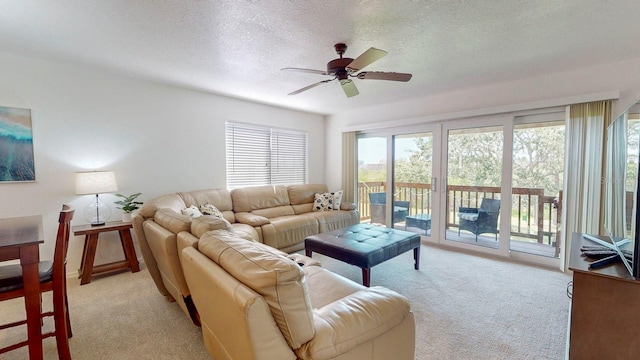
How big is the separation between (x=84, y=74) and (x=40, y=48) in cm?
54

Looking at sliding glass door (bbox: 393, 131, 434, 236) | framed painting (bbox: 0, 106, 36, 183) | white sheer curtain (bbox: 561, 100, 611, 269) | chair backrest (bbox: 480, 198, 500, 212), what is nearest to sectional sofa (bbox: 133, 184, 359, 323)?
sliding glass door (bbox: 393, 131, 434, 236)

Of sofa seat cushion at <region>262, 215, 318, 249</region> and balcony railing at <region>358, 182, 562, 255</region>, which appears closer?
balcony railing at <region>358, 182, 562, 255</region>

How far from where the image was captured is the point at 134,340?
1945 millimetres

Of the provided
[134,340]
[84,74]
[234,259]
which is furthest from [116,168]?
[234,259]

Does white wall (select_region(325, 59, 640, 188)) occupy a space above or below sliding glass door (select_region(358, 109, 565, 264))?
above

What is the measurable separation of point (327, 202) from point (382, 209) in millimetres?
1085

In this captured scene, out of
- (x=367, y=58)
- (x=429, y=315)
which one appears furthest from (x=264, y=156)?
(x=429, y=315)

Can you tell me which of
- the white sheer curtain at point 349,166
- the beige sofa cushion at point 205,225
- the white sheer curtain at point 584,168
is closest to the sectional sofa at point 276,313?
the beige sofa cushion at point 205,225

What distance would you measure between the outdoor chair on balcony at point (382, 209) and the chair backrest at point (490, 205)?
3.83 ft

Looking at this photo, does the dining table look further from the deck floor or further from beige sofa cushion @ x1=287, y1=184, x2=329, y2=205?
the deck floor

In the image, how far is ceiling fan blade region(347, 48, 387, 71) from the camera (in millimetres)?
1912

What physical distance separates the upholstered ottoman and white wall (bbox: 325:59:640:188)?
209 cm

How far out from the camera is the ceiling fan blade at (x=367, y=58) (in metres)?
1.91

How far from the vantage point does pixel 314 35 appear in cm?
223
